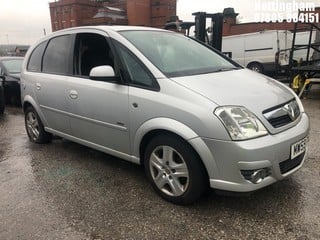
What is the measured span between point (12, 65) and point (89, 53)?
601 cm

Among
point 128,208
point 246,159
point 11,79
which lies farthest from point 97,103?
point 11,79

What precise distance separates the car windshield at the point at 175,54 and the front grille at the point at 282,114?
0.82 meters

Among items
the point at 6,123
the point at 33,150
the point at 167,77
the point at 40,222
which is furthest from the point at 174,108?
the point at 6,123

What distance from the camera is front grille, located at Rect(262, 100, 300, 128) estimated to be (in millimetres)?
2668

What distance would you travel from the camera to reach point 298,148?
2.82m

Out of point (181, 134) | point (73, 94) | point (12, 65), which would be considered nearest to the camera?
point (181, 134)

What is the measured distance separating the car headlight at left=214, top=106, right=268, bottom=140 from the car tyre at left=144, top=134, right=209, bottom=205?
0.39m

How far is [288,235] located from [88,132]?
2.32 m

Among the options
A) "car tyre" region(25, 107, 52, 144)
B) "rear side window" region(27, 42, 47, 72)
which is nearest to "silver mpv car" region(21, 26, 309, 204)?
"rear side window" region(27, 42, 47, 72)

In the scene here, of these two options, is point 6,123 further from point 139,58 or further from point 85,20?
point 85,20

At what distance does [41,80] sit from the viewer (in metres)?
4.43

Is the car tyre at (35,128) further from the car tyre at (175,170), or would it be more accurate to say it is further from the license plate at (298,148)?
the license plate at (298,148)

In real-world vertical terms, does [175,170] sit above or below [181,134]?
below

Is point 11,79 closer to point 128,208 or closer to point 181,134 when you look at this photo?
point 128,208
